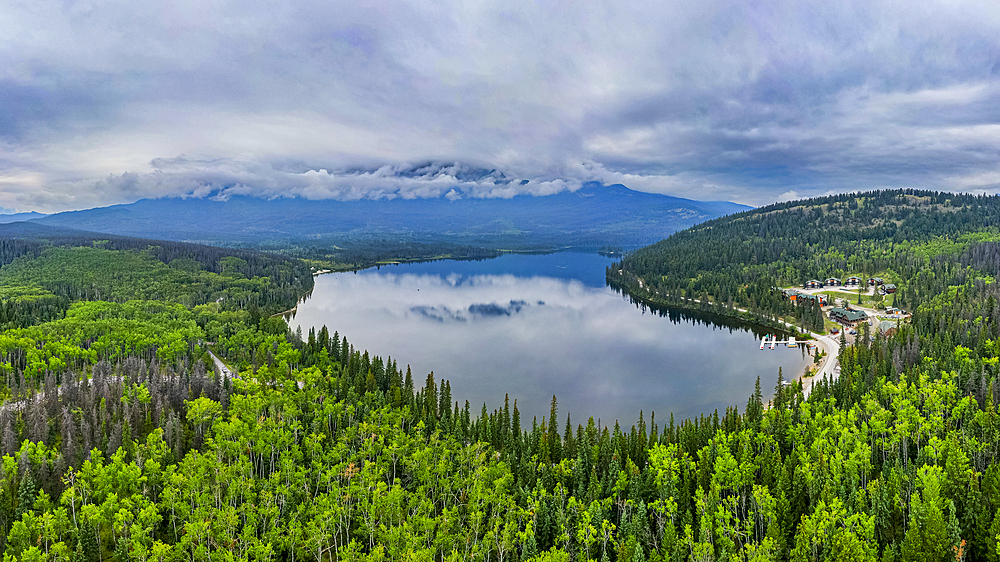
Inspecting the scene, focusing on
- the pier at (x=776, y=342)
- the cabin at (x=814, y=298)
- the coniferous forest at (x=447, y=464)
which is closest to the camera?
the coniferous forest at (x=447, y=464)

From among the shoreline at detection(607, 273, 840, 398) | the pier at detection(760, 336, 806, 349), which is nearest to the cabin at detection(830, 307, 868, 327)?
the shoreline at detection(607, 273, 840, 398)

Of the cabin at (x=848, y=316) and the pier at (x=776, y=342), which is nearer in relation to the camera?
the pier at (x=776, y=342)

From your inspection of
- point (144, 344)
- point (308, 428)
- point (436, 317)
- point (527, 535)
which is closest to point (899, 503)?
point (527, 535)

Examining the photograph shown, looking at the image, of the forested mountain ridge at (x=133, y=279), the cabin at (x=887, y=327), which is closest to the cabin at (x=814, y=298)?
the cabin at (x=887, y=327)

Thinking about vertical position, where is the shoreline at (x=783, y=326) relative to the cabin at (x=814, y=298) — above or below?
below

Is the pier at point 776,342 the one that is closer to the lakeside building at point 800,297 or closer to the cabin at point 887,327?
the cabin at point 887,327

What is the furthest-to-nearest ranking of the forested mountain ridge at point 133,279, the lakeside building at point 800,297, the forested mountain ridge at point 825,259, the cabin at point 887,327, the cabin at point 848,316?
the forested mountain ridge at point 825,259
the lakeside building at point 800,297
the forested mountain ridge at point 133,279
the cabin at point 848,316
the cabin at point 887,327

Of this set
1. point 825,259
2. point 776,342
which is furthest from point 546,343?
point 825,259
